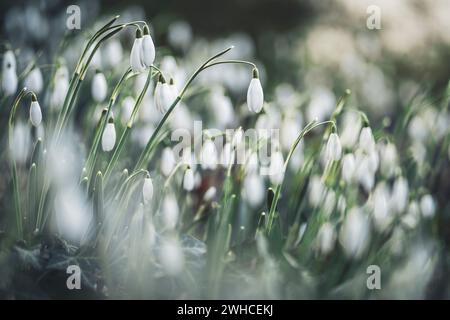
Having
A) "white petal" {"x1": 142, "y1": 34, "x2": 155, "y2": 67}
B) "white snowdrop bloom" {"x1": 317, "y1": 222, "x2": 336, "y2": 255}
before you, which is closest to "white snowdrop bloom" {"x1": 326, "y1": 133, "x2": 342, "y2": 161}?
"white snowdrop bloom" {"x1": 317, "y1": 222, "x2": 336, "y2": 255}

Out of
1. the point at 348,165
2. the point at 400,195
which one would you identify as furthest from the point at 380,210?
the point at 348,165

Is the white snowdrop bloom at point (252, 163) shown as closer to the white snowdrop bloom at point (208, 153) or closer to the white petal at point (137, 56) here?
the white snowdrop bloom at point (208, 153)

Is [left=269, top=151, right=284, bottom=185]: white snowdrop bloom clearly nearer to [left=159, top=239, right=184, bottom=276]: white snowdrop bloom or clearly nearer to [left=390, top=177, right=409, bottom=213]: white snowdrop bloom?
[left=159, top=239, right=184, bottom=276]: white snowdrop bloom

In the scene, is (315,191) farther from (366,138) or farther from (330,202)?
(366,138)

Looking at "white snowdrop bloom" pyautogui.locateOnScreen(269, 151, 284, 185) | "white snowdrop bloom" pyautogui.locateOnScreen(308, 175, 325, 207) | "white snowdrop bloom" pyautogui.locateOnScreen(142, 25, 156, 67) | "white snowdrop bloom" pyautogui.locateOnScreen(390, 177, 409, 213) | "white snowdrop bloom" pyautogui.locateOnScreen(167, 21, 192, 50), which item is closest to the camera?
"white snowdrop bloom" pyautogui.locateOnScreen(142, 25, 156, 67)

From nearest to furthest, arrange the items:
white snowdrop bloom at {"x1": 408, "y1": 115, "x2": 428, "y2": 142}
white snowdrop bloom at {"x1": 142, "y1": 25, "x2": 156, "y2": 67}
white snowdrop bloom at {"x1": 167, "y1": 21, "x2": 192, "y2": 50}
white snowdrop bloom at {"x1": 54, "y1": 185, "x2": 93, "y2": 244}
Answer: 1. white snowdrop bloom at {"x1": 142, "y1": 25, "x2": 156, "y2": 67}
2. white snowdrop bloom at {"x1": 54, "y1": 185, "x2": 93, "y2": 244}
3. white snowdrop bloom at {"x1": 408, "y1": 115, "x2": 428, "y2": 142}
4. white snowdrop bloom at {"x1": 167, "y1": 21, "x2": 192, "y2": 50}

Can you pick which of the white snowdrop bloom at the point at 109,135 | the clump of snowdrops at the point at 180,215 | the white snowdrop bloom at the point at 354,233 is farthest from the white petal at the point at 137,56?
the white snowdrop bloom at the point at 354,233
